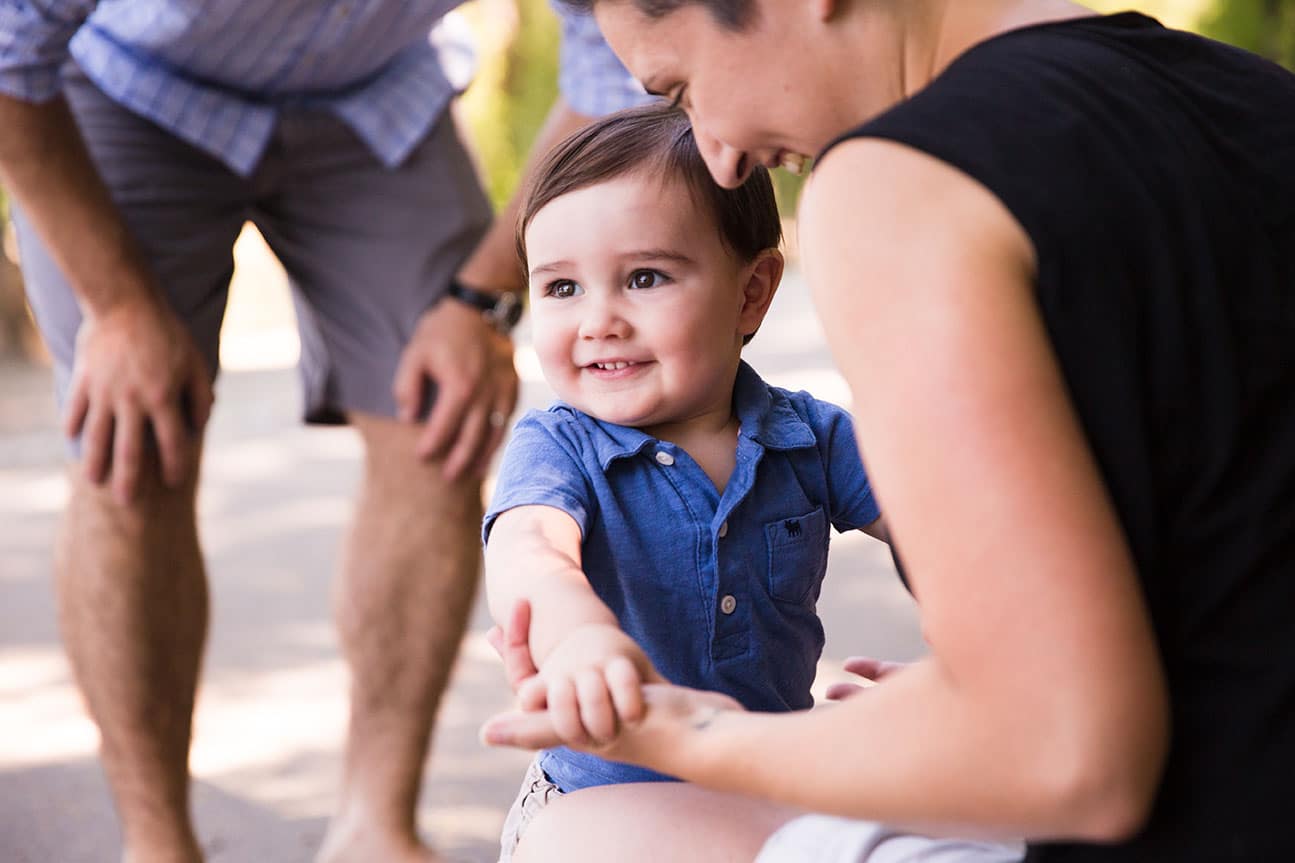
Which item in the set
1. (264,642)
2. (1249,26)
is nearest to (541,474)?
(264,642)

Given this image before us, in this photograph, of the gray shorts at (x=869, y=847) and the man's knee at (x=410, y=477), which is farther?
the man's knee at (x=410, y=477)

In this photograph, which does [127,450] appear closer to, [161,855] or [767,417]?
[161,855]

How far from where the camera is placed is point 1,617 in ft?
12.6

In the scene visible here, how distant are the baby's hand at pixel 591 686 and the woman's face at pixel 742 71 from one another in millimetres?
392

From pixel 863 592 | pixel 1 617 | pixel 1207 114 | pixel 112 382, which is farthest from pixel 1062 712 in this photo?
pixel 1 617

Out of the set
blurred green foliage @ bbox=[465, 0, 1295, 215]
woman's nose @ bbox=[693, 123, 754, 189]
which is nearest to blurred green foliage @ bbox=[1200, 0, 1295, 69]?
blurred green foliage @ bbox=[465, 0, 1295, 215]

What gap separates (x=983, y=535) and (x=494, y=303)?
5.51ft

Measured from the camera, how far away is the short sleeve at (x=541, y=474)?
4.65 ft

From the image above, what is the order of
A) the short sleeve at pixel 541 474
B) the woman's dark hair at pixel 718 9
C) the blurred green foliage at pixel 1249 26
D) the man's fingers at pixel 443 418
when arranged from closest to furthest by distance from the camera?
1. the woman's dark hair at pixel 718 9
2. the short sleeve at pixel 541 474
3. the man's fingers at pixel 443 418
4. the blurred green foliage at pixel 1249 26

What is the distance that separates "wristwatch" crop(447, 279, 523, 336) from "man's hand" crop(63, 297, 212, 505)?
0.43 metres

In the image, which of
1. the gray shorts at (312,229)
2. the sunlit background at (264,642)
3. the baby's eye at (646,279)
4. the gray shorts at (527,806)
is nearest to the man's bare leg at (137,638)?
the gray shorts at (312,229)

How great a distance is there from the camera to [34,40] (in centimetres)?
206

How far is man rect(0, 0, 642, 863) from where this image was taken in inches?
88.7

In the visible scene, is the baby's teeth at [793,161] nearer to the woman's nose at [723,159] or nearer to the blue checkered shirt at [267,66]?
the woman's nose at [723,159]
